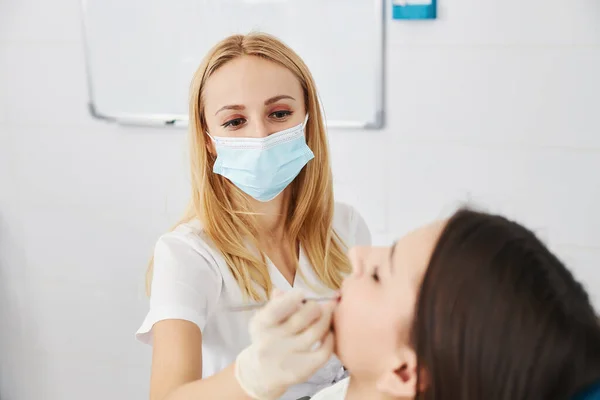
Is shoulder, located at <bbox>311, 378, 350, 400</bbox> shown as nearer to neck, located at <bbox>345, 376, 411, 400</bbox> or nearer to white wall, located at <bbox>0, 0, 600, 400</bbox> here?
neck, located at <bbox>345, 376, 411, 400</bbox>

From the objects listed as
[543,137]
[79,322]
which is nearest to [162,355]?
[543,137]

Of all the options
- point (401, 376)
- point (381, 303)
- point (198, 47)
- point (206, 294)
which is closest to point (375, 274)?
point (381, 303)

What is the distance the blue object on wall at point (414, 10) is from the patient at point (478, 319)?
3.23 feet

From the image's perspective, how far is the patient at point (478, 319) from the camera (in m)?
0.87

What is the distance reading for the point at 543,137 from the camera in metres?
1.88

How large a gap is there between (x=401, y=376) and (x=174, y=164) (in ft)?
4.73

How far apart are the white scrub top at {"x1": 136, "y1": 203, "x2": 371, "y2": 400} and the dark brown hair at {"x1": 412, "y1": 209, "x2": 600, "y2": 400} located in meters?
0.57

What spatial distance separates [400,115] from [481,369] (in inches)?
47.3

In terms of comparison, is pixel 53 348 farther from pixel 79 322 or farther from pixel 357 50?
pixel 357 50

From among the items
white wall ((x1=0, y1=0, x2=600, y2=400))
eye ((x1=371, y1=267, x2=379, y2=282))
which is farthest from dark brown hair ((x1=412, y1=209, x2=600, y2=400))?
white wall ((x1=0, y1=0, x2=600, y2=400))

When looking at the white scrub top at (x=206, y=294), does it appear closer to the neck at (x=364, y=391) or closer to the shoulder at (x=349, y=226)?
the shoulder at (x=349, y=226)

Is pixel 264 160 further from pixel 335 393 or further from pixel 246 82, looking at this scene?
pixel 335 393

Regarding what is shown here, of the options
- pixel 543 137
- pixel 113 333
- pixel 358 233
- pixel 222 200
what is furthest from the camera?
pixel 113 333

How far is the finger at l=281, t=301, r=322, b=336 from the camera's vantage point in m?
0.99
